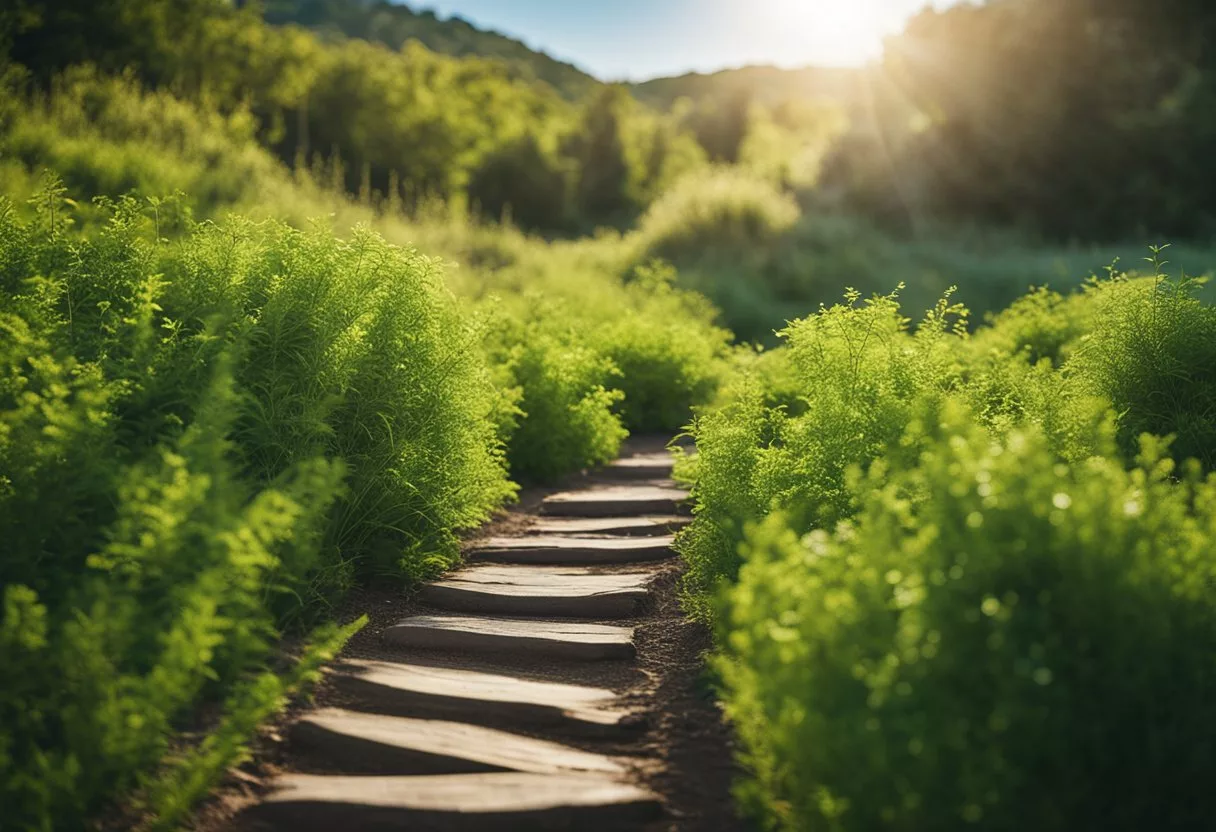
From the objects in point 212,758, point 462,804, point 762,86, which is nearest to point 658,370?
point 462,804

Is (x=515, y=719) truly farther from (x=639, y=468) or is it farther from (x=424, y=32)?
(x=424, y=32)

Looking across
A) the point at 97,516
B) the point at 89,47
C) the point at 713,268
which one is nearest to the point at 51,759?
the point at 97,516

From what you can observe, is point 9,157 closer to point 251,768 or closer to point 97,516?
point 97,516

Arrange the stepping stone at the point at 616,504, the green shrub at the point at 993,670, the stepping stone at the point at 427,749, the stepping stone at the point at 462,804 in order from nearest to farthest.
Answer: the green shrub at the point at 993,670 → the stepping stone at the point at 462,804 → the stepping stone at the point at 427,749 → the stepping stone at the point at 616,504

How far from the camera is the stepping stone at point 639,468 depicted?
7012 millimetres

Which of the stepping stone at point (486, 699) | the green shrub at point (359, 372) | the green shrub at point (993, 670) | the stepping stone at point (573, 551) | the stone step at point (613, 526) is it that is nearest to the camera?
the green shrub at point (993, 670)

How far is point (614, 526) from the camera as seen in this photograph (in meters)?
5.60

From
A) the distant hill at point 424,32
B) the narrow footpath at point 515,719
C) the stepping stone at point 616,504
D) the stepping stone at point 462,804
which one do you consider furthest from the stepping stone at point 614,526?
the distant hill at point 424,32

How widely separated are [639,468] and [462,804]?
14.7 ft

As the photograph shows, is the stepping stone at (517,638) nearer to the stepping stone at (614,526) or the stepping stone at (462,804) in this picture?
the stepping stone at (462,804)

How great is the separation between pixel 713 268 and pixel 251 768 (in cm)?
1432

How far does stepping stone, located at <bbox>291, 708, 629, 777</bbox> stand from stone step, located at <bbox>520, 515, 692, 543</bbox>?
7.14ft

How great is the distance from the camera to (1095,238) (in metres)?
20.7

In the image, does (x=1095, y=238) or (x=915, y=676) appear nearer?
(x=915, y=676)
